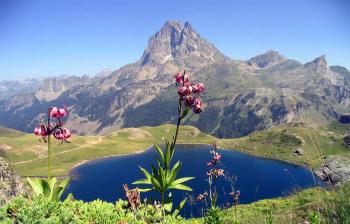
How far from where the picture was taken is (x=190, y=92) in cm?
953

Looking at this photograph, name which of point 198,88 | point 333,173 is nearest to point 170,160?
point 198,88

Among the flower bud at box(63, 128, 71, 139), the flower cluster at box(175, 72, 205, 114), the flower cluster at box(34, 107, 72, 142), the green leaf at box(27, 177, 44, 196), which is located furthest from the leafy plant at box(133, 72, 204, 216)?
the green leaf at box(27, 177, 44, 196)

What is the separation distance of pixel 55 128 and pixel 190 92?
362 centimetres

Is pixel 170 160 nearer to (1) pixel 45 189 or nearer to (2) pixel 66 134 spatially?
(2) pixel 66 134

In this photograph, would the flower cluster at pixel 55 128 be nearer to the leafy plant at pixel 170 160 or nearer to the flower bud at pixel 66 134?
the flower bud at pixel 66 134

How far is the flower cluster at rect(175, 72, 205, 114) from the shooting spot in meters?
9.51

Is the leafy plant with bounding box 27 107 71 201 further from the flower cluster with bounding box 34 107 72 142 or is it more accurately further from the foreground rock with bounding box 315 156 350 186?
the foreground rock with bounding box 315 156 350 186

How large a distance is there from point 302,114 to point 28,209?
530 cm

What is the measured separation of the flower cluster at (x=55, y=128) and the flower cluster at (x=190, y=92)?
3.08 meters

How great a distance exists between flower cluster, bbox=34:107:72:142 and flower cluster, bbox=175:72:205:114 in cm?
308

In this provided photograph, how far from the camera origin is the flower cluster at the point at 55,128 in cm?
867

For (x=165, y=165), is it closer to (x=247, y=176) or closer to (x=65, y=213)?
(x=65, y=213)

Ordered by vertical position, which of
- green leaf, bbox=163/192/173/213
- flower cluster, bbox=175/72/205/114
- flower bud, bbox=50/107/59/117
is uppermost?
flower cluster, bbox=175/72/205/114

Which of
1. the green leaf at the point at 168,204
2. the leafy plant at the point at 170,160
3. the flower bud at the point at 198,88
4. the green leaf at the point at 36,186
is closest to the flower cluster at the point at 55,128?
the green leaf at the point at 36,186
